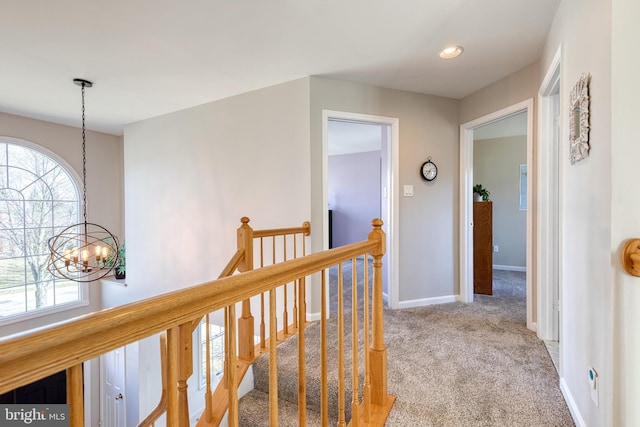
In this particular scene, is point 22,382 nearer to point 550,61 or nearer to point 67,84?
point 550,61

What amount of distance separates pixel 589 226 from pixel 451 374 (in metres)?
1.17

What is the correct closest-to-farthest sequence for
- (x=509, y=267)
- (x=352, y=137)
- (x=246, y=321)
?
(x=246, y=321) < (x=509, y=267) < (x=352, y=137)

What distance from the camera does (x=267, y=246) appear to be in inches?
121

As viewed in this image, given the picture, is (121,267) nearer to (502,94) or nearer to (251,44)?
(251,44)

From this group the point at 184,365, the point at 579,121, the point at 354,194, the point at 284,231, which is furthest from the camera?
the point at 354,194

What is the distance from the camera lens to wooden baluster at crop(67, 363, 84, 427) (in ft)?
1.54

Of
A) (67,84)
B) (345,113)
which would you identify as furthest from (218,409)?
(67,84)

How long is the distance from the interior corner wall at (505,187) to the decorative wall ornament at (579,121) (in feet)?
13.0

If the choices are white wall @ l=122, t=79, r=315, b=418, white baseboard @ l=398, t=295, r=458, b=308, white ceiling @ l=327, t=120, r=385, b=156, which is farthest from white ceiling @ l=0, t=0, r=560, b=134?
white baseboard @ l=398, t=295, r=458, b=308

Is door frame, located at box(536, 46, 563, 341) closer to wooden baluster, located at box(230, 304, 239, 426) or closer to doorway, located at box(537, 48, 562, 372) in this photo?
doorway, located at box(537, 48, 562, 372)

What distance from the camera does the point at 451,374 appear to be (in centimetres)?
192

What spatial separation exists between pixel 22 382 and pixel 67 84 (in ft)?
11.7

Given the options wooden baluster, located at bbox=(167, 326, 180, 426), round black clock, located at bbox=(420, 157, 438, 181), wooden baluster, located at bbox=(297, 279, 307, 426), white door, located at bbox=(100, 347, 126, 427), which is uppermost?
round black clock, located at bbox=(420, 157, 438, 181)

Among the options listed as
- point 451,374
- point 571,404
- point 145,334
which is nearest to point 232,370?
point 145,334
